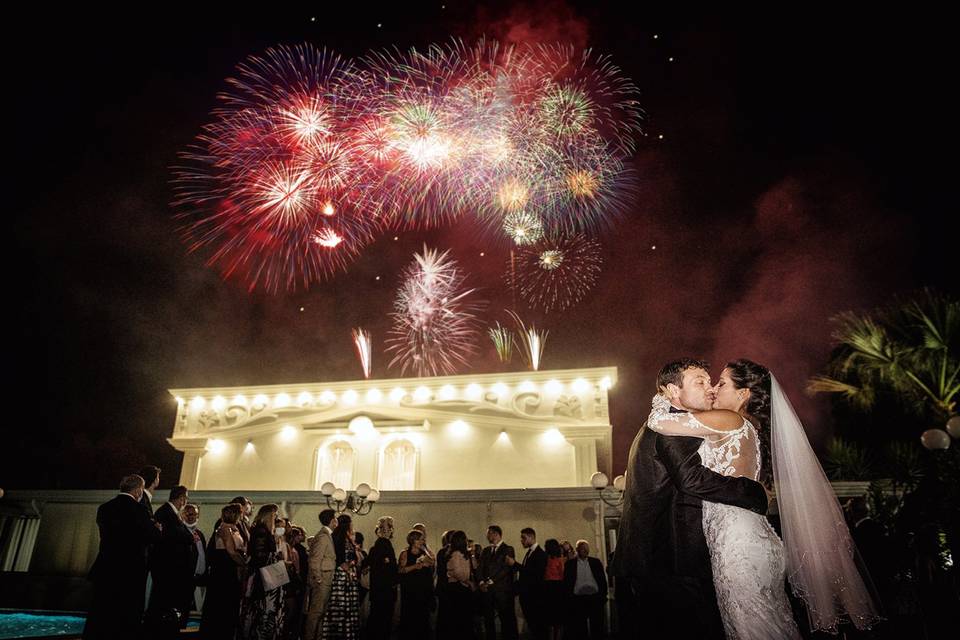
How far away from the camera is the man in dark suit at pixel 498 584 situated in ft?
32.0

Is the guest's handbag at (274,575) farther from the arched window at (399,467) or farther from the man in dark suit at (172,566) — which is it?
the arched window at (399,467)

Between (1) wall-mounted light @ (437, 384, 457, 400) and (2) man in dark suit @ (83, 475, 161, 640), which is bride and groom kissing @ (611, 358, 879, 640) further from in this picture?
(1) wall-mounted light @ (437, 384, 457, 400)

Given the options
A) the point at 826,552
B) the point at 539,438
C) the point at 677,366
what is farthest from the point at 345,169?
the point at 826,552

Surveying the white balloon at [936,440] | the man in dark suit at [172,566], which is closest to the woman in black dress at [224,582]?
the man in dark suit at [172,566]

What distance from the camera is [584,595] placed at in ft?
30.2

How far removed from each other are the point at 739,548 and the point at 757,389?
4.02ft

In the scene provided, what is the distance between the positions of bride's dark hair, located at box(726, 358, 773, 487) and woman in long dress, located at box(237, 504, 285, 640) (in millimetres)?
5721

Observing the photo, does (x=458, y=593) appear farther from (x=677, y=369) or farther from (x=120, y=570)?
(x=677, y=369)

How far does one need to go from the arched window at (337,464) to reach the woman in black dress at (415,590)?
9.84 m

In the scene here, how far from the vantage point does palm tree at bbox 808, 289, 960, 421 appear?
1395 centimetres

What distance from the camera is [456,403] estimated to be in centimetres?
1889

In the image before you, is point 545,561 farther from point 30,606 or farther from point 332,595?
point 30,606

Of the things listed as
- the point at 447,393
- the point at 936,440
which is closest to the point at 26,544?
the point at 447,393

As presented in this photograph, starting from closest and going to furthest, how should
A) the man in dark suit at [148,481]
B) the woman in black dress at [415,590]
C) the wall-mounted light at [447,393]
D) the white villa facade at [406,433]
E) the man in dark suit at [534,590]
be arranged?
the man in dark suit at [148,481], the woman in black dress at [415,590], the man in dark suit at [534,590], the white villa facade at [406,433], the wall-mounted light at [447,393]
